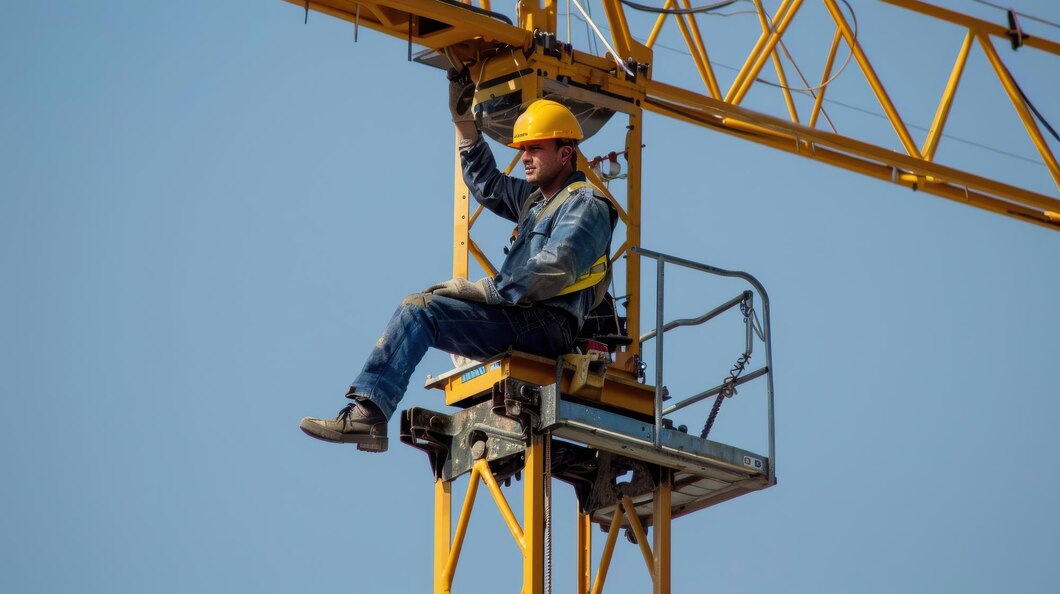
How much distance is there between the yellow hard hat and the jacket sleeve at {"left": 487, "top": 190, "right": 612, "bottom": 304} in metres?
0.64

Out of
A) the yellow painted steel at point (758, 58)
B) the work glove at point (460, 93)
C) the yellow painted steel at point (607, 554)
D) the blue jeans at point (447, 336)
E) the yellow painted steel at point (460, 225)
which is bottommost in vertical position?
the yellow painted steel at point (607, 554)

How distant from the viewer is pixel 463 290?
62.8 feet

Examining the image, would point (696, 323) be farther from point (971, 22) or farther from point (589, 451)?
point (971, 22)

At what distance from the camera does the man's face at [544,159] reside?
19859mm

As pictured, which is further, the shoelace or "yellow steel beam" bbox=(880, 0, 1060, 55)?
"yellow steel beam" bbox=(880, 0, 1060, 55)

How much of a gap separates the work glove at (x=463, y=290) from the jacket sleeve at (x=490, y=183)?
1.59 metres

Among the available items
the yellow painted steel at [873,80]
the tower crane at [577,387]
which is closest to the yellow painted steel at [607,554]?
the tower crane at [577,387]

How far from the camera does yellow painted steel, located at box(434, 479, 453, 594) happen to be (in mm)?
19922

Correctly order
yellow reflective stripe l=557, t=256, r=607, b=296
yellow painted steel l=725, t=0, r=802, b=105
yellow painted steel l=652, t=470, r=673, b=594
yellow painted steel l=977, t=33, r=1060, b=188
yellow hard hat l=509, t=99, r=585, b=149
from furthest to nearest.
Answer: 1. yellow painted steel l=977, t=33, r=1060, b=188
2. yellow painted steel l=725, t=0, r=802, b=105
3. yellow painted steel l=652, t=470, r=673, b=594
4. yellow hard hat l=509, t=99, r=585, b=149
5. yellow reflective stripe l=557, t=256, r=607, b=296

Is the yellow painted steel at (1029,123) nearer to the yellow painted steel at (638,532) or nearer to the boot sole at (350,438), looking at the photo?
the yellow painted steel at (638,532)

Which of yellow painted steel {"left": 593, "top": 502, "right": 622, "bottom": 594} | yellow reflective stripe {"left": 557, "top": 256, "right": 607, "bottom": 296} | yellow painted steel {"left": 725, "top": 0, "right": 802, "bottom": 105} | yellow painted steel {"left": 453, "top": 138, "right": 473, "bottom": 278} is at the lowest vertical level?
yellow painted steel {"left": 593, "top": 502, "right": 622, "bottom": 594}

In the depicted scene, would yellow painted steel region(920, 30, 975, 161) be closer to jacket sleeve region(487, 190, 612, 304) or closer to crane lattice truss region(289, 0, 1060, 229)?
crane lattice truss region(289, 0, 1060, 229)

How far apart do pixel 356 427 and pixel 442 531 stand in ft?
5.49

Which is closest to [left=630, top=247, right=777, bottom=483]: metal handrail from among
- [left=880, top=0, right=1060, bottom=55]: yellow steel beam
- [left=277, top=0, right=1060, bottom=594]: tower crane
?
[left=277, top=0, right=1060, bottom=594]: tower crane
